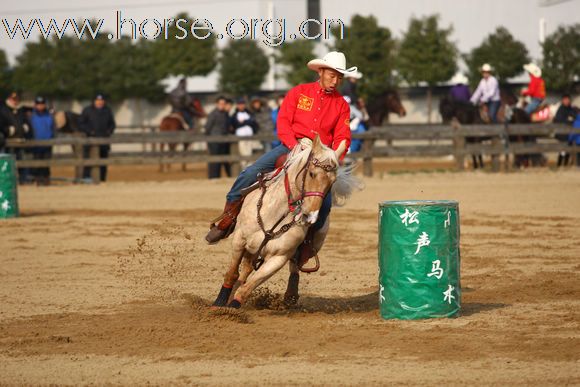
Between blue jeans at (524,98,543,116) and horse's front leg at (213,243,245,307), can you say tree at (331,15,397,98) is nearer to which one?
blue jeans at (524,98,543,116)

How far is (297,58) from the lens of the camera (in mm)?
42750

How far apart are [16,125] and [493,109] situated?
1222cm

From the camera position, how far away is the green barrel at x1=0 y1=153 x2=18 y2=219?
1780 cm

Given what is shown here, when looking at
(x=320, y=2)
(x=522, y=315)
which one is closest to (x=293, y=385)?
(x=522, y=315)

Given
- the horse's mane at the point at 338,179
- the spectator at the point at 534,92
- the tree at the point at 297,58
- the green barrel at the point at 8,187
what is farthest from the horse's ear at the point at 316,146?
the tree at the point at 297,58

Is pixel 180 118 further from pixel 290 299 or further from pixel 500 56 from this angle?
pixel 290 299

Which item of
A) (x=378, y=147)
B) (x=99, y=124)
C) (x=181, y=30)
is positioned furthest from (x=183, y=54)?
(x=378, y=147)

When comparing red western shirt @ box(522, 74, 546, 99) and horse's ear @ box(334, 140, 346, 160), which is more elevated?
red western shirt @ box(522, 74, 546, 99)

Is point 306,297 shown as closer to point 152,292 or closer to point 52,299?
point 152,292

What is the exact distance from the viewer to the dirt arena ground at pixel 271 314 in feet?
23.5

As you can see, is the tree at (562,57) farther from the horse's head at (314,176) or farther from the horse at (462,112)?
the horse's head at (314,176)

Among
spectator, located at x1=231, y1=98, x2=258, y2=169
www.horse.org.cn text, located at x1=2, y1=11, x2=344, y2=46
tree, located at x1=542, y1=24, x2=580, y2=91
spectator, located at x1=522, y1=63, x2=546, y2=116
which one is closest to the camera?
spectator, located at x1=231, y1=98, x2=258, y2=169

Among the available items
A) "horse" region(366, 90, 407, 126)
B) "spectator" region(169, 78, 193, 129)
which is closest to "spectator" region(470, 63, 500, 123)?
"horse" region(366, 90, 407, 126)

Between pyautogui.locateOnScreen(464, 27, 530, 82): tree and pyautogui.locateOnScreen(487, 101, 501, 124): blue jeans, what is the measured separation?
12.6m
